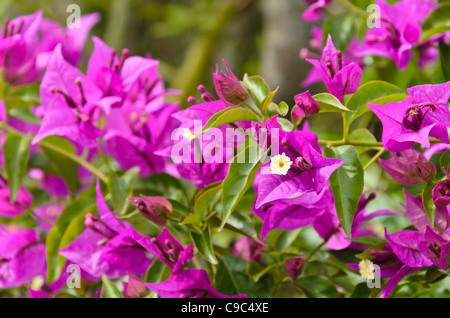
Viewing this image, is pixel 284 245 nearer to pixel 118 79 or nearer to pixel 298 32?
pixel 118 79

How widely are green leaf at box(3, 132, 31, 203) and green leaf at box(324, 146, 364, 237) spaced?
38 cm

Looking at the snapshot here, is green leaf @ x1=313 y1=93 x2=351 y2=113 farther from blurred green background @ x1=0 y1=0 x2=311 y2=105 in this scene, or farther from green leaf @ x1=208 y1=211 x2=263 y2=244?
blurred green background @ x1=0 y1=0 x2=311 y2=105

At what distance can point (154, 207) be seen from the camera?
0.59m

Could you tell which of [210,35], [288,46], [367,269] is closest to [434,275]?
[367,269]

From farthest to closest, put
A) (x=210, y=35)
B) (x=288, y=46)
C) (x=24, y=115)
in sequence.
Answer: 1. (x=210, y=35)
2. (x=288, y=46)
3. (x=24, y=115)

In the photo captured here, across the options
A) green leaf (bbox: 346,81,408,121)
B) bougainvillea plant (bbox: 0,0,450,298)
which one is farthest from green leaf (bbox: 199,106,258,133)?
green leaf (bbox: 346,81,408,121)

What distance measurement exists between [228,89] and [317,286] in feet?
0.83

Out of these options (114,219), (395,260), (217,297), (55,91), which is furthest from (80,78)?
(395,260)

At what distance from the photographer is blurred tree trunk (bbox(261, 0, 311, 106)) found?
1355mm

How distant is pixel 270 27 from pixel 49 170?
736 mm

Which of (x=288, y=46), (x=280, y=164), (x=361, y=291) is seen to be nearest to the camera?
(x=280, y=164)

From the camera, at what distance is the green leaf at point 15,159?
69 cm

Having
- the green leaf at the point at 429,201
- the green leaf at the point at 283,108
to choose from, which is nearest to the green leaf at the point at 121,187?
the green leaf at the point at 283,108

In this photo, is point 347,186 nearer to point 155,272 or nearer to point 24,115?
point 155,272
